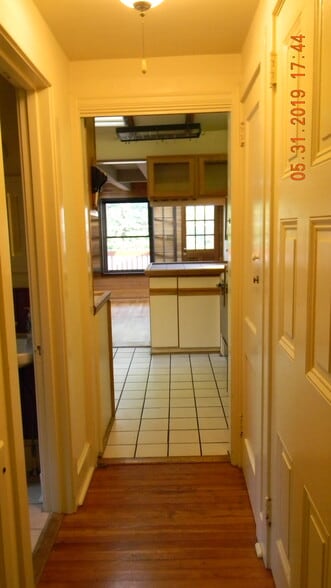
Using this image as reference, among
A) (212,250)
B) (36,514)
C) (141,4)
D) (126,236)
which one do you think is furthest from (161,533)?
(126,236)

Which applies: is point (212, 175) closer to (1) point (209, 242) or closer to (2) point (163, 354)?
(2) point (163, 354)

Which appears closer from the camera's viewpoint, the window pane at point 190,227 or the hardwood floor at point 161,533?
the hardwood floor at point 161,533

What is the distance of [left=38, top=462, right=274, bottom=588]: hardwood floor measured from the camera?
5.54 feet

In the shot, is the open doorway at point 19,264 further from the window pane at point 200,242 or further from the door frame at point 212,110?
the window pane at point 200,242

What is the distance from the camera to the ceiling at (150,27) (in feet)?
5.29

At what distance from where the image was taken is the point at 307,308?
3.51ft

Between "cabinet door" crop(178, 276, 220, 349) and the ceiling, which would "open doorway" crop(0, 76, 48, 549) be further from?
"cabinet door" crop(178, 276, 220, 349)

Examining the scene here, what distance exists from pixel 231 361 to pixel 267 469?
0.79m

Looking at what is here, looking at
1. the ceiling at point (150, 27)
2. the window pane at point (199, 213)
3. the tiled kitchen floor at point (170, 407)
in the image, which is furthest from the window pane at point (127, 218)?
the ceiling at point (150, 27)

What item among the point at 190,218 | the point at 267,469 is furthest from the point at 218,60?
the point at 190,218

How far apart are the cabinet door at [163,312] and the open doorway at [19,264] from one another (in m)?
2.20

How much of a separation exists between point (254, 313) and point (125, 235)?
7.05 m

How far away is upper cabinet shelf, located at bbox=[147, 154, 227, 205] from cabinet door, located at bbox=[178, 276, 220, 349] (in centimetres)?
94

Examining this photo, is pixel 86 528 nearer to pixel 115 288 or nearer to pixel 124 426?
pixel 124 426
